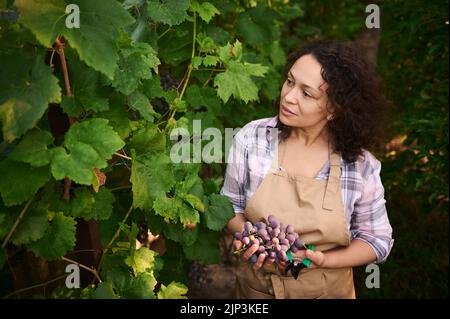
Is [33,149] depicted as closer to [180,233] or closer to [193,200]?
[193,200]

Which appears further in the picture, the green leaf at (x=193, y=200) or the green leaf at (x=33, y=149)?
the green leaf at (x=193, y=200)

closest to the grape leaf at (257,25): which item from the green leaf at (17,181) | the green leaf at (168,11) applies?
the green leaf at (168,11)

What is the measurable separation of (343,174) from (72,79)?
40.0 inches

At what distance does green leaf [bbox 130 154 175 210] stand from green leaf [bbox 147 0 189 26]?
1.42ft

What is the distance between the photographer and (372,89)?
6.32 feet

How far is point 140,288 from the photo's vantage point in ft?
4.58

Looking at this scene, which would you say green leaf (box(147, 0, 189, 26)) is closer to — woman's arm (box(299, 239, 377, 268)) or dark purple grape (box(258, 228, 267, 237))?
dark purple grape (box(258, 228, 267, 237))

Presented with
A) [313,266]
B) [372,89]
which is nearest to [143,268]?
[313,266]

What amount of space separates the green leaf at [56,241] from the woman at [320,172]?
682mm

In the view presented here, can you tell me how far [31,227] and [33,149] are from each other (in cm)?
25

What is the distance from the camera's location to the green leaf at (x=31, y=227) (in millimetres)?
1334

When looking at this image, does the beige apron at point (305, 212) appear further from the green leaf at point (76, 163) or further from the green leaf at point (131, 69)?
the green leaf at point (76, 163)

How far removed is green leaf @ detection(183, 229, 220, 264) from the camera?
6.29 ft
